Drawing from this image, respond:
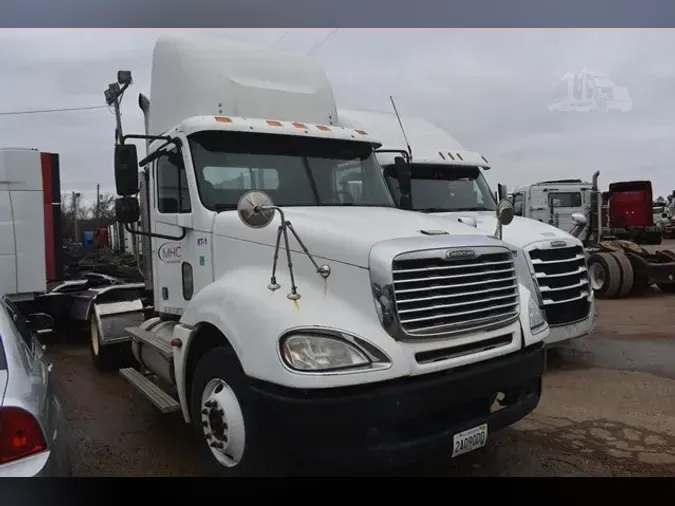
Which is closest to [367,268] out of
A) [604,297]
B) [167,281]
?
[167,281]

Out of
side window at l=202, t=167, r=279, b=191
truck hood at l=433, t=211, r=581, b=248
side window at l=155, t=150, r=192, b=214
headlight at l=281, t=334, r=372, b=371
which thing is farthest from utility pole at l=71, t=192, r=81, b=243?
headlight at l=281, t=334, r=372, b=371

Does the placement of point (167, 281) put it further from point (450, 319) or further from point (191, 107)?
point (450, 319)

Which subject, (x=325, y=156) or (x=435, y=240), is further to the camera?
(x=325, y=156)

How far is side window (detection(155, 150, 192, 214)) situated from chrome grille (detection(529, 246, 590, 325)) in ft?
12.5

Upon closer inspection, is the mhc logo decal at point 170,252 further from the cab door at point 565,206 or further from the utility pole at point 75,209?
the cab door at point 565,206

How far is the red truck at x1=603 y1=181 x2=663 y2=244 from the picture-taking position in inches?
457

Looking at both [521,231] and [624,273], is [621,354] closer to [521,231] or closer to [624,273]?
[521,231]

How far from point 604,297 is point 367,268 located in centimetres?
961

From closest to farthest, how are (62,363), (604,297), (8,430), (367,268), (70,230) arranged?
(8,430) → (367,268) → (62,363) → (70,230) → (604,297)

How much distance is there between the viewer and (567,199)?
14.7 meters

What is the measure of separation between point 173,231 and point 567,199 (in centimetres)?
1233

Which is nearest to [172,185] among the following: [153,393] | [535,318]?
[153,393]

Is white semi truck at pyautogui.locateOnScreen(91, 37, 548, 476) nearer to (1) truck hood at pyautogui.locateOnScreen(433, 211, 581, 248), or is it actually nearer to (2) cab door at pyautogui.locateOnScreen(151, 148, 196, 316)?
(2) cab door at pyautogui.locateOnScreen(151, 148, 196, 316)

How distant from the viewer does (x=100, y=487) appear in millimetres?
3668
